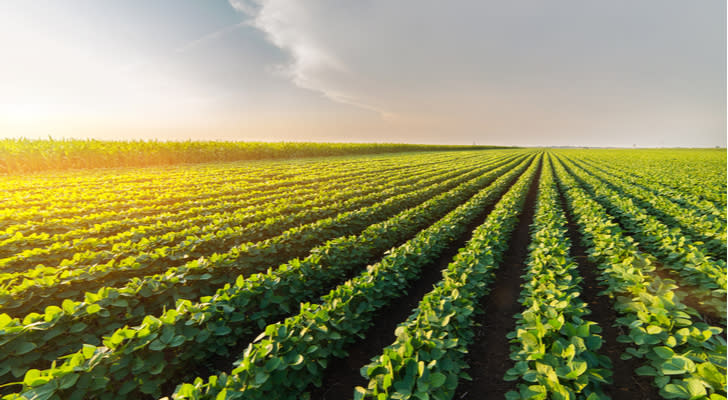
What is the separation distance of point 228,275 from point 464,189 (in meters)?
13.0

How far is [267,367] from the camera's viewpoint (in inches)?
106

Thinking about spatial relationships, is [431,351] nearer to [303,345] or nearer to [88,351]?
[303,345]

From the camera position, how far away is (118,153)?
26.2 m

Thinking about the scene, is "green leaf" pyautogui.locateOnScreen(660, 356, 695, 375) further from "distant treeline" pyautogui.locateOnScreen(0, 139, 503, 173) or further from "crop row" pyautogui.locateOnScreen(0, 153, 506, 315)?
"distant treeline" pyautogui.locateOnScreen(0, 139, 503, 173)

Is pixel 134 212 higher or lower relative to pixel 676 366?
lower

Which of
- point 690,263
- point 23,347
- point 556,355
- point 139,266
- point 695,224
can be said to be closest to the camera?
point 556,355

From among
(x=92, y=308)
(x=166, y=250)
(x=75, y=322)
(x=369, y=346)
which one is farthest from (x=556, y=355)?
(x=166, y=250)

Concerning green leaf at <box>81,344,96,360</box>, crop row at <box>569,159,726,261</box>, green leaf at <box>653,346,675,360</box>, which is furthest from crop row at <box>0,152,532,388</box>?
crop row at <box>569,159,726,261</box>

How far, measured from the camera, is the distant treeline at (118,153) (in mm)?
21594

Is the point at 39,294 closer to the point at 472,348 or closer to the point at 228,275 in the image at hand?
the point at 228,275

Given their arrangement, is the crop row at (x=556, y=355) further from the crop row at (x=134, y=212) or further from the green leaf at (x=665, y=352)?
the crop row at (x=134, y=212)

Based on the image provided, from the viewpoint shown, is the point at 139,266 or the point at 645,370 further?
the point at 139,266

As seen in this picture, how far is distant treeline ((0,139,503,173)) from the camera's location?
2159 centimetres

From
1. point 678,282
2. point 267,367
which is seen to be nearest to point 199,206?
point 267,367
